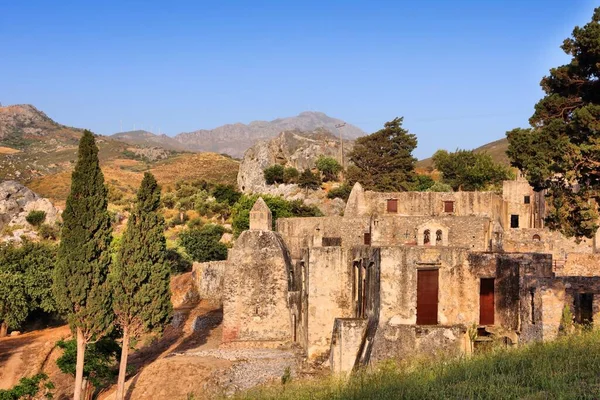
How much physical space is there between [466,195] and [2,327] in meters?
29.9

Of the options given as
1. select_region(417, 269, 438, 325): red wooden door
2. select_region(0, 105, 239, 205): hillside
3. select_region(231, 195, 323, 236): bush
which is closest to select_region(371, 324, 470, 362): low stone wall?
select_region(417, 269, 438, 325): red wooden door

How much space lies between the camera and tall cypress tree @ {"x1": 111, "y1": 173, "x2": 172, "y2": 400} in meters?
25.3

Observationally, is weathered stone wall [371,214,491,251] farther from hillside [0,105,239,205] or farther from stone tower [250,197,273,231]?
hillside [0,105,239,205]

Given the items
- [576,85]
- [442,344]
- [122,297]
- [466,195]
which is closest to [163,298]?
[122,297]

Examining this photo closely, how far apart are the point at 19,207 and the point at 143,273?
45965 mm

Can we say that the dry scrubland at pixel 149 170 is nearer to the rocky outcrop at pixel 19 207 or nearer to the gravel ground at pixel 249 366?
the rocky outcrop at pixel 19 207

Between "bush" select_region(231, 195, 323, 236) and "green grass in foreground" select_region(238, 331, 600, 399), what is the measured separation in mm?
37242

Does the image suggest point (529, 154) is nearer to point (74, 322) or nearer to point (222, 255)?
point (74, 322)

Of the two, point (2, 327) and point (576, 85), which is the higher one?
point (576, 85)

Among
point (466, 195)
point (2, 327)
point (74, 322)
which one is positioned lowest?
point (2, 327)

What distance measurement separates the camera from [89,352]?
26.3 m

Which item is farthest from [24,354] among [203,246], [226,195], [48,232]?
[226,195]

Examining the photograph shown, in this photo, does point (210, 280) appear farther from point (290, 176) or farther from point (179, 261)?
point (290, 176)

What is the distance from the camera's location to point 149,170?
10138cm
